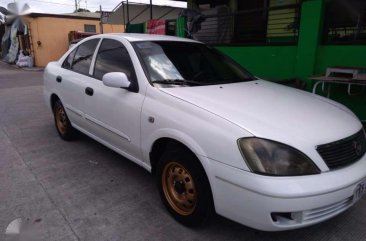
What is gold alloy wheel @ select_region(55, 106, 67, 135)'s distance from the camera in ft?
15.5

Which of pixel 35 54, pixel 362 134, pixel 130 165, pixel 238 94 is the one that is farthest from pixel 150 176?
pixel 35 54

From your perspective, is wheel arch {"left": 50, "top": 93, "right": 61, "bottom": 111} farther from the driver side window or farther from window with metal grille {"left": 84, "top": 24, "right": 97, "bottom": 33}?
window with metal grille {"left": 84, "top": 24, "right": 97, "bottom": 33}

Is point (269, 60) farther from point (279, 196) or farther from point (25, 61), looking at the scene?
point (25, 61)

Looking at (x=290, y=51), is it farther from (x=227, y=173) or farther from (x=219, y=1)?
(x=219, y=1)

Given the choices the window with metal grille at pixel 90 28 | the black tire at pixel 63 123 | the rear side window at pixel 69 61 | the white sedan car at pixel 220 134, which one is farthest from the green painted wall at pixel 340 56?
the window with metal grille at pixel 90 28

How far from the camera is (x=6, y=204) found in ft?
10.0

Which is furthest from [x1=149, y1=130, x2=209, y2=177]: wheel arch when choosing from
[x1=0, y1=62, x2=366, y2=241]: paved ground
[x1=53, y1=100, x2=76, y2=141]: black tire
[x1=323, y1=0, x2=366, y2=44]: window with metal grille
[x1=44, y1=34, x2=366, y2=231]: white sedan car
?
[x1=323, y1=0, x2=366, y2=44]: window with metal grille

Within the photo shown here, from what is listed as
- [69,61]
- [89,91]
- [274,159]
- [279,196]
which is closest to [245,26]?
[69,61]

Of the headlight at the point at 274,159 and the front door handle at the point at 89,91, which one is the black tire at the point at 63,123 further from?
the headlight at the point at 274,159

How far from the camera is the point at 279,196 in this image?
79.1 inches

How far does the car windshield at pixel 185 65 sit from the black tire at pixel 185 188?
777mm

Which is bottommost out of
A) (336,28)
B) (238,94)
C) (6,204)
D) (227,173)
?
(6,204)

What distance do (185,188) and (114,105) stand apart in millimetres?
1206

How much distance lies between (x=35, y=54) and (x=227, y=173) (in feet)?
63.1
